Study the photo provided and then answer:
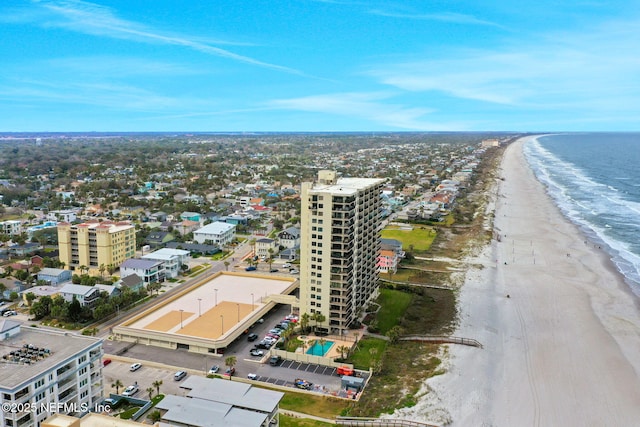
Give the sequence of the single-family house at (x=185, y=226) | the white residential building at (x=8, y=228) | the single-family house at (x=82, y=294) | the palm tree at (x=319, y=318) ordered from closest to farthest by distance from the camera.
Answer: the palm tree at (x=319, y=318), the single-family house at (x=82, y=294), the white residential building at (x=8, y=228), the single-family house at (x=185, y=226)

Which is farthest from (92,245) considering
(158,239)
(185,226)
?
(185,226)

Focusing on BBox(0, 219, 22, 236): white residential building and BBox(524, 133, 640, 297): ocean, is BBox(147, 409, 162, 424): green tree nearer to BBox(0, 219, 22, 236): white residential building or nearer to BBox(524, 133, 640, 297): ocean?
BBox(524, 133, 640, 297): ocean

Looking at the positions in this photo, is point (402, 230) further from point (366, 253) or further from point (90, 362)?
point (90, 362)

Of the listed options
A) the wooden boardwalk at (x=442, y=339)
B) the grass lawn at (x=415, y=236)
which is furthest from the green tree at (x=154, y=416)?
the grass lawn at (x=415, y=236)

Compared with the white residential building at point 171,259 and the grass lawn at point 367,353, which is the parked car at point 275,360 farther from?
the white residential building at point 171,259

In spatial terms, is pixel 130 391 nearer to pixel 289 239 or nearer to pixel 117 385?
pixel 117 385

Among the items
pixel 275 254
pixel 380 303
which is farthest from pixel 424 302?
pixel 275 254
